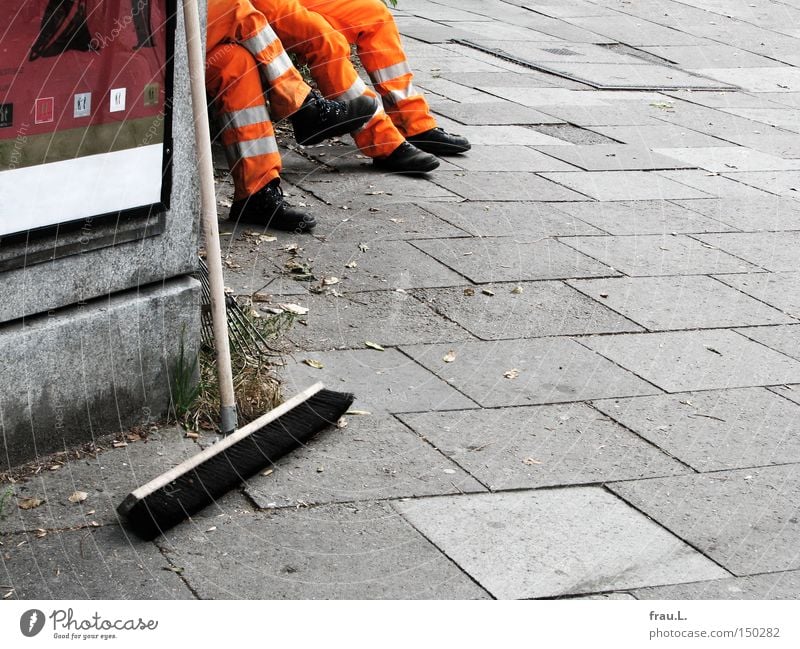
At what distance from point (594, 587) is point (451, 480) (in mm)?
644

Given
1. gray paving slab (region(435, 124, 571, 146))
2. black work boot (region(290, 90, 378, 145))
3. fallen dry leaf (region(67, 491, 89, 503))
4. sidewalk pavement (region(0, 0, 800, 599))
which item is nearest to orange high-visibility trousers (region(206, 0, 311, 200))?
sidewalk pavement (region(0, 0, 800, 599))

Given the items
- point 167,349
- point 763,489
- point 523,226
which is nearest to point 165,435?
point 167,349

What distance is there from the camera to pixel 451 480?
142 inches

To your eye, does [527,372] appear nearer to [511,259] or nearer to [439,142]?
[511,259]

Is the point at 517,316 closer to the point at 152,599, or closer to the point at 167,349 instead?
the point at 167,349

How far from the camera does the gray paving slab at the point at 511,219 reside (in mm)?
5836

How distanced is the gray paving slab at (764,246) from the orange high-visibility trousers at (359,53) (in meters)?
1.78

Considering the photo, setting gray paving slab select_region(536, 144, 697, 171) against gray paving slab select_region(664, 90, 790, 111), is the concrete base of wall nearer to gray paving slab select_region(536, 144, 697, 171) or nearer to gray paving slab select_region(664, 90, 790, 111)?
gray paving slab select_region(536, 144, 697, 171)

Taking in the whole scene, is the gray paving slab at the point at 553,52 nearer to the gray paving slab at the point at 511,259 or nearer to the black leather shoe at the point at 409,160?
→ the black leather shoe at the point at 409,160

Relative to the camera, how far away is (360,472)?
3611 mm

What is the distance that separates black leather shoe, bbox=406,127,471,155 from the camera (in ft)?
22.6

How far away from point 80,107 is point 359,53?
350cm

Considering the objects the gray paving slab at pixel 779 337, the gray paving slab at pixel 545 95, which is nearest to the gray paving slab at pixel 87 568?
the gray paving slab at pixel 779 337

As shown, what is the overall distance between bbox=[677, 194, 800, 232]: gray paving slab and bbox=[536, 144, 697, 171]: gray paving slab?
637mm
